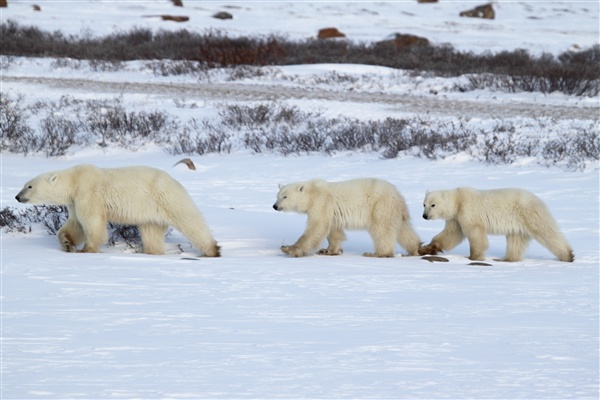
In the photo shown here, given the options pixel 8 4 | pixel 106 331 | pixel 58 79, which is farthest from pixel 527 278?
pixel 8 4

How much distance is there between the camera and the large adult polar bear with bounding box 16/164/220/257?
7148 millimetres

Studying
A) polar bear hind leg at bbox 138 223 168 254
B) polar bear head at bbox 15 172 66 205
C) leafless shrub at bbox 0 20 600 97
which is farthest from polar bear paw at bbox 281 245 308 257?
leafless shrub at bbox 0 20 600 97

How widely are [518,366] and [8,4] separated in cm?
4611

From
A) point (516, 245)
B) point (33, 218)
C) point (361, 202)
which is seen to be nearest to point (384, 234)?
point (361, 202)

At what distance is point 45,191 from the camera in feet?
23.7

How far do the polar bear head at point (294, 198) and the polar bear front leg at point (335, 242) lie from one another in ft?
1.29

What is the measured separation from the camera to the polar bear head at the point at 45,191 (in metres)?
7.20

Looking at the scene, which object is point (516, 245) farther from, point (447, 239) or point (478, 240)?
point (447, 239)

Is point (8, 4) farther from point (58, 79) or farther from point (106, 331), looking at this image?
point (106, 331)

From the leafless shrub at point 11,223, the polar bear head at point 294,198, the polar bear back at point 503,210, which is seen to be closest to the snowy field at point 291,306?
the leafless shrub at point 11,223

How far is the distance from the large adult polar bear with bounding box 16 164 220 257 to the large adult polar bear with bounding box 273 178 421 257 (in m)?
0.73

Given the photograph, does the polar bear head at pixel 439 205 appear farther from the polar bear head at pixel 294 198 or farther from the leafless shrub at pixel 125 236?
the leafless shrub at pixel 125 236

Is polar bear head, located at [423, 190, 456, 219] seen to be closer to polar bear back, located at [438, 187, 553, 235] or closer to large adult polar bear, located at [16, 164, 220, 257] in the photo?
polar bear back, located at [438, 187, 553, 235]

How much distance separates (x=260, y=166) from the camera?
498 inches
